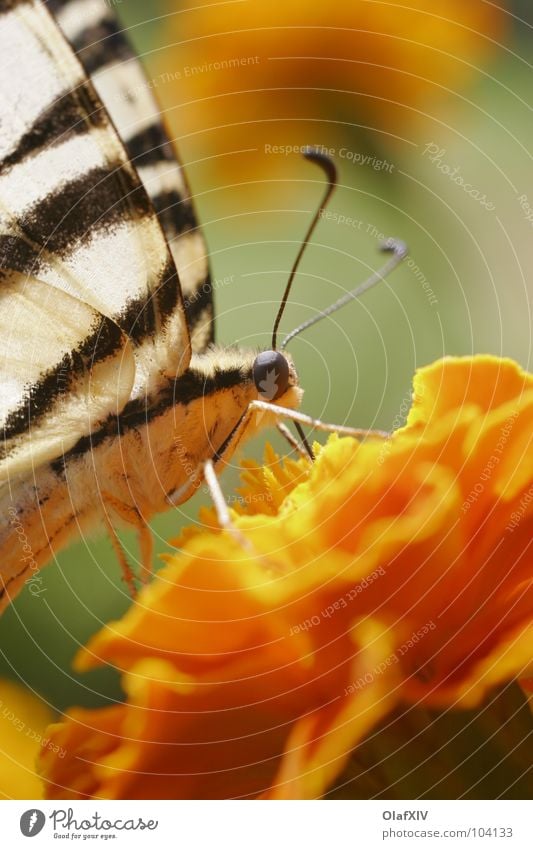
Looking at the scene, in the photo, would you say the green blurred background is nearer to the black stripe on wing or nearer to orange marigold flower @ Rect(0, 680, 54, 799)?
orange marigold flower @ Rect(0, 680, 54, 799)

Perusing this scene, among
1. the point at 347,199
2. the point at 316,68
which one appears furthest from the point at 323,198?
the point at 316,68

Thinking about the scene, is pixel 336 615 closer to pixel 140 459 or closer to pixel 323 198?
pixel 140 459

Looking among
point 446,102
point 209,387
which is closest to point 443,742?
point 209,387

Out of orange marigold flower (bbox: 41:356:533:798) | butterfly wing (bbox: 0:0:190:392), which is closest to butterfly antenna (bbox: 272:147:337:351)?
butterfly wing (bbox: 0:0:190:392)

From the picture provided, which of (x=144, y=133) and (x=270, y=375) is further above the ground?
(x=144, y=133)

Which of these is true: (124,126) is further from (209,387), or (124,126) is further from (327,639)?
(327,639)

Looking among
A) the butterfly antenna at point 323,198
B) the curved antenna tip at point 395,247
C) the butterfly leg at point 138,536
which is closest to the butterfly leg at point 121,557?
the butterfly leg at point 138,536
